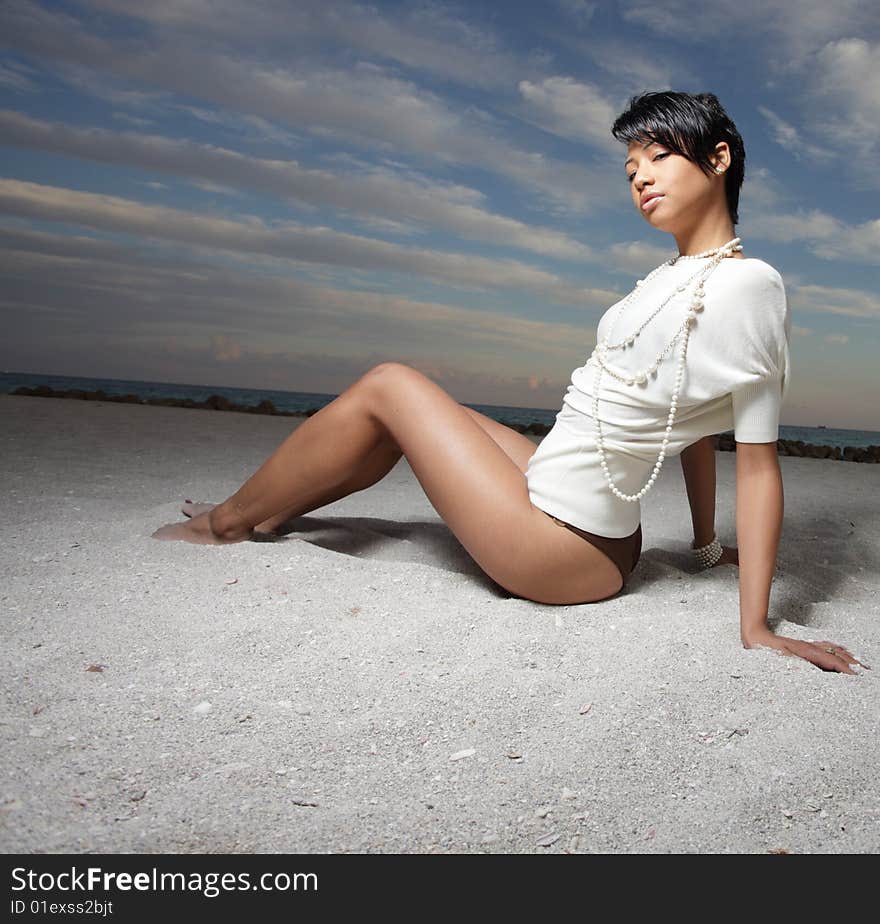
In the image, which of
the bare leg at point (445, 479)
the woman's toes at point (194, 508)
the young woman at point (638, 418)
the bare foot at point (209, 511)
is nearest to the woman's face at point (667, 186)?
the young woman at point (638, 418)

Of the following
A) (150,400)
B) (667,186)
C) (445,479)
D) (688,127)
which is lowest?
(150,400)

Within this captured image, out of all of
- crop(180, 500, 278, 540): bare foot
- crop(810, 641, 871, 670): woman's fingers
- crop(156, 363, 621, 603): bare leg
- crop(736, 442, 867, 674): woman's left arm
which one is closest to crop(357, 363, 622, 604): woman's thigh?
crop(156, 363, 621, 603): bare leg

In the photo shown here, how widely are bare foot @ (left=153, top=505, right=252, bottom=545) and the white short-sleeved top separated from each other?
1041 mm

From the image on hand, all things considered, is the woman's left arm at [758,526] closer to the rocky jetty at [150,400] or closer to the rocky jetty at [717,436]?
the rocky jetty at [717,436]

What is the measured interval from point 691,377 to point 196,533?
4.60 ft

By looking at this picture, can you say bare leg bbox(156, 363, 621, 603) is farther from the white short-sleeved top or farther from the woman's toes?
the woman's toes

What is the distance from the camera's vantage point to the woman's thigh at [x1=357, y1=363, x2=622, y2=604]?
1.77 metres

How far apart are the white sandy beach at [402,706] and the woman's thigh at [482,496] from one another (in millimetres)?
78

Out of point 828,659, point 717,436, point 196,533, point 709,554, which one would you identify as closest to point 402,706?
point 828,659

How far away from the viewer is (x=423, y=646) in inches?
63.2

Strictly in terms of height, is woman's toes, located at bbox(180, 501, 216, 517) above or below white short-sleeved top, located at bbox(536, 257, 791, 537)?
below

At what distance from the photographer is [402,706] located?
4.53 feet

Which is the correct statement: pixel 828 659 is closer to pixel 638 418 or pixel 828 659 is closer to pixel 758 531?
pixel 758 531

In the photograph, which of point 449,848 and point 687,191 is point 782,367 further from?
point 449,848
